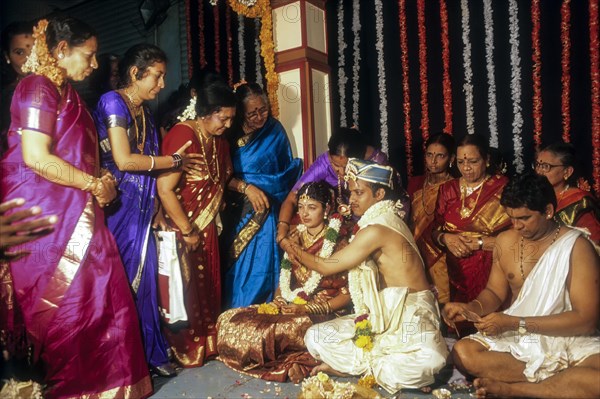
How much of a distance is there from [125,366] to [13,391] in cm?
55

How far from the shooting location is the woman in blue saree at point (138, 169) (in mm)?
3248

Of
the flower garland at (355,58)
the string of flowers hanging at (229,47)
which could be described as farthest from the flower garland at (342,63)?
the string of flowers hanging at (229,47)

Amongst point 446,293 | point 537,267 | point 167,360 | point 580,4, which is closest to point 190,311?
point 167,360

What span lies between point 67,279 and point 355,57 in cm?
319

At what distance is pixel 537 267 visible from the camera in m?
2.82

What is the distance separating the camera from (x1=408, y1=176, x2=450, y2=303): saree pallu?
4.04 metres

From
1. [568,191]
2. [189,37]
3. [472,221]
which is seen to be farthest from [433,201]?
[189,37]

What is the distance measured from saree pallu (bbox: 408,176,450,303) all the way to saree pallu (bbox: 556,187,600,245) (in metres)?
0.91

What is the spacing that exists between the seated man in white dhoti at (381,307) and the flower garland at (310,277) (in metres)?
0.21

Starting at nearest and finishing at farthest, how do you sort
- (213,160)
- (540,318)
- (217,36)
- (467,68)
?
(540,318) < (213,160) < (467,68) < (217,36)

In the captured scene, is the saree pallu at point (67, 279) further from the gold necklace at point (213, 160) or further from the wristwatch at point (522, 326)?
the wristwatch at point (522, 326)

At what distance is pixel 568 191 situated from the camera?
11.3 feet

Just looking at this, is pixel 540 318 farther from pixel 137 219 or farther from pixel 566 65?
pixel 137 219

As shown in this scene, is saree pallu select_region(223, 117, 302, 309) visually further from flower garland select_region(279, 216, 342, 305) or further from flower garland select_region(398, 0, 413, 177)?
flower garland select_region(398, 0, 413, 177)
